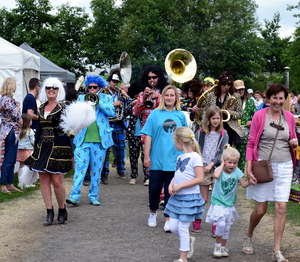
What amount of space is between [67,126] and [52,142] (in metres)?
0.29

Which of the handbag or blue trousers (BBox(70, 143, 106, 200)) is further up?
the handbag

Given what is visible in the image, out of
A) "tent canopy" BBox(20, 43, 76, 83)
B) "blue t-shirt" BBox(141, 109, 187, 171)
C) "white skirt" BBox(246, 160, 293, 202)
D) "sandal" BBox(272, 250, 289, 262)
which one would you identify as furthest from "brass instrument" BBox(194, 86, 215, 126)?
"tent canopy" BBox(20, 43, 76, 83)

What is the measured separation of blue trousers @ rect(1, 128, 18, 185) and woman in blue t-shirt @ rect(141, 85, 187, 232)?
3386 mm

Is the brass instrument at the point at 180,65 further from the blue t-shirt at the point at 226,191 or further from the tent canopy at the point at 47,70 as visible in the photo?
the tent canopy at the point at 47,70

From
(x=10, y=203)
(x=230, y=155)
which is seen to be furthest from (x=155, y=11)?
(x=230, y=155)

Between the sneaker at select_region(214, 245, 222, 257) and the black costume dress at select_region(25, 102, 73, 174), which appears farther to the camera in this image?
the black costume dress at select_region(25, 102, 73, 174)

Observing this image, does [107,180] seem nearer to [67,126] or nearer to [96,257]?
[67,126]

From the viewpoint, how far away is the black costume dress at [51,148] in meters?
6.66

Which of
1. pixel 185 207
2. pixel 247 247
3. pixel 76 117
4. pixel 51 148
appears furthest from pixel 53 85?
pixel 247 247

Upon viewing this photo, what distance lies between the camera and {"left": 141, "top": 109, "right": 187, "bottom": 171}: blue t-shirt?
21.5ft

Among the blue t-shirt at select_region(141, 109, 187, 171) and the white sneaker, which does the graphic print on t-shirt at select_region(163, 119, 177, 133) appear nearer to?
the blue t-shirt at select_region(141, 109, 187, 171)

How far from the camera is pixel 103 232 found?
21.1 feet

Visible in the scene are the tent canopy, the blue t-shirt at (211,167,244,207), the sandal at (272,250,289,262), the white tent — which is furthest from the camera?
the tent canopy

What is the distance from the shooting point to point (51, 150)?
6711mm
